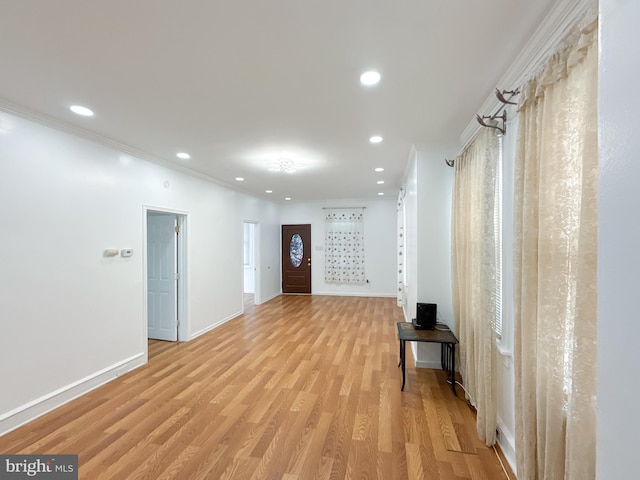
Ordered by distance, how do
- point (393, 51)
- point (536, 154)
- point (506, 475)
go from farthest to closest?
1. point (506, 475)
2. point (393, 51)
3. point (536, 154)

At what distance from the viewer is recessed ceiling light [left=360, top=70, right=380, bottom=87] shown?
1.78m

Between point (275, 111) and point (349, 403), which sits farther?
point (349, 403)

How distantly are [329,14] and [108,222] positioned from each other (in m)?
3.11

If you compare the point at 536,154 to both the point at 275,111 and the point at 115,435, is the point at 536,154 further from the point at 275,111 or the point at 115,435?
the point at 115,435

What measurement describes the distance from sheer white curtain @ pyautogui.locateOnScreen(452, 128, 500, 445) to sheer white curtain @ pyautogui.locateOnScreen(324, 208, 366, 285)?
15.5 feet

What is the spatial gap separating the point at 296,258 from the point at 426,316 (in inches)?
211

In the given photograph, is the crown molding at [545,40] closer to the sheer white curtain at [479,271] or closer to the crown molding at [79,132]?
the sheer white curtain at [479,271]

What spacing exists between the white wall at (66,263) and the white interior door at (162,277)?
0.53 m

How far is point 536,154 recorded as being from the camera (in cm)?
142

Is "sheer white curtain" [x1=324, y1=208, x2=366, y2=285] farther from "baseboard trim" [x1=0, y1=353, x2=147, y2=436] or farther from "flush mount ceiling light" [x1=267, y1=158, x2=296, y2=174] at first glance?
"baseboard trim" [x1=0, y1=353, x2=147, y2=436]

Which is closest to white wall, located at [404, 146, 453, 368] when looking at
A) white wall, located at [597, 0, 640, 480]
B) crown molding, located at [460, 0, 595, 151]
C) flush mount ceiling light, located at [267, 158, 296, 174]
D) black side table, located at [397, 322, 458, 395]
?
black side table, located at [397, 322, 458, 395]

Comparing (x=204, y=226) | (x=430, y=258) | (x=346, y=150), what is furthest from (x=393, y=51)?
(x=204, y=226)

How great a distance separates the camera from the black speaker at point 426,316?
309 cm

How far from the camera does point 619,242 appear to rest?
0.53 metres
